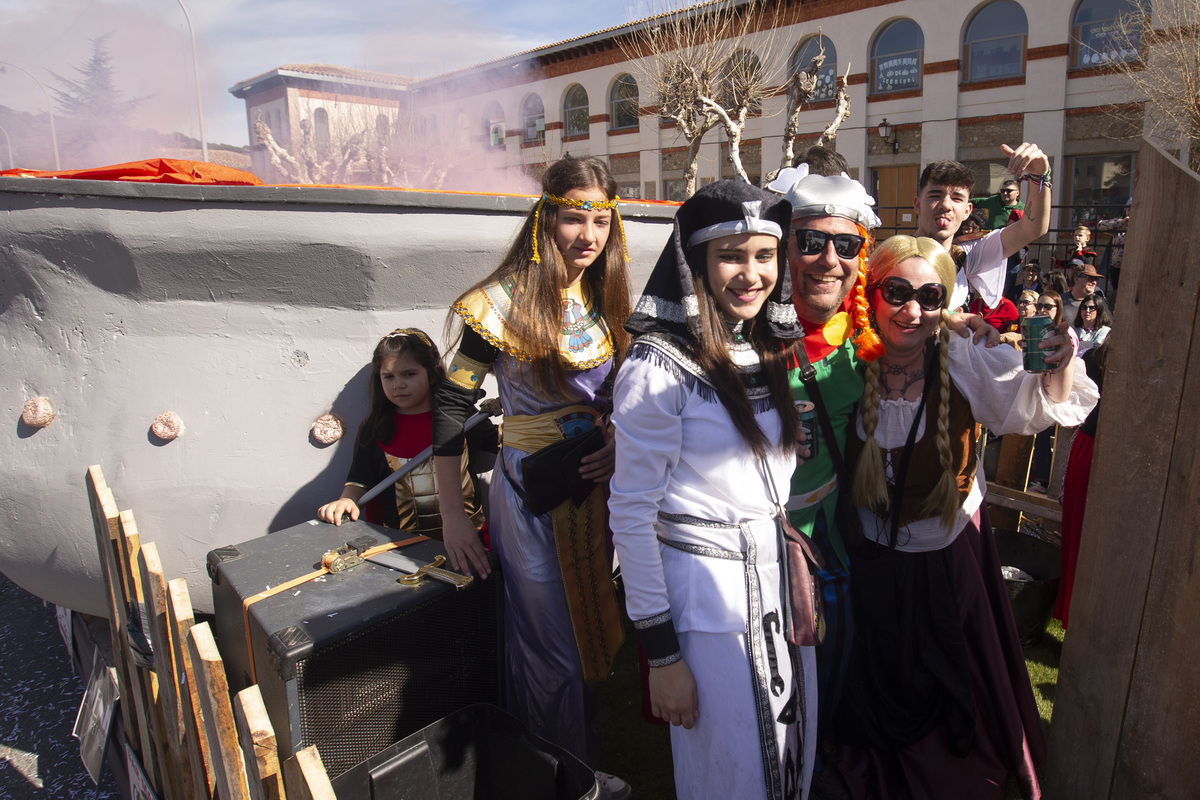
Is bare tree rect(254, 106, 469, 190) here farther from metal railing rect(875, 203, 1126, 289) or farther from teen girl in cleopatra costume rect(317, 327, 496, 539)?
metal railing rect(875, 203, 1126, 289)

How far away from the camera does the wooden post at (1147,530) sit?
59.1 inches

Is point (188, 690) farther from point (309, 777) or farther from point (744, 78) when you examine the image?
point (744, 78)

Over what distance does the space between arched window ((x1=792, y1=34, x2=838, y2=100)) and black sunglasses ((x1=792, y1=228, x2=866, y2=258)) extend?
724 inches

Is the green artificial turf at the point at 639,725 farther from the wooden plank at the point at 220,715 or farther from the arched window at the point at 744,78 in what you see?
the arched window at the point at 744,78

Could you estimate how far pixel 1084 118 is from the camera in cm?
1532

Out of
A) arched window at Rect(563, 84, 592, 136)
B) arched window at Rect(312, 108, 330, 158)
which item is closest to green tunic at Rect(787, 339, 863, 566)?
arched window at Rect(312, 108, 330, 158)

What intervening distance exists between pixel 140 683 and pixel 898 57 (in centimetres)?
1972

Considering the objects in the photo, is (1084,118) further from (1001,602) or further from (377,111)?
(1001,602)

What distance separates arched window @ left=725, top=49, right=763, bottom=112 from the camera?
16281 millimetres

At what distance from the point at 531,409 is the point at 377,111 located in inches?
453

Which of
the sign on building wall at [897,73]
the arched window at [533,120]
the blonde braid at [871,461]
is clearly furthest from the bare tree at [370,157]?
the arched window at [533,120]

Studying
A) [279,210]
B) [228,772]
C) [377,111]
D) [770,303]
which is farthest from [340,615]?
[377,111]

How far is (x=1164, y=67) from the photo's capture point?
12.2 metres

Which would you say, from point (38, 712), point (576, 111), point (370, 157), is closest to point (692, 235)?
point (38, 712)
